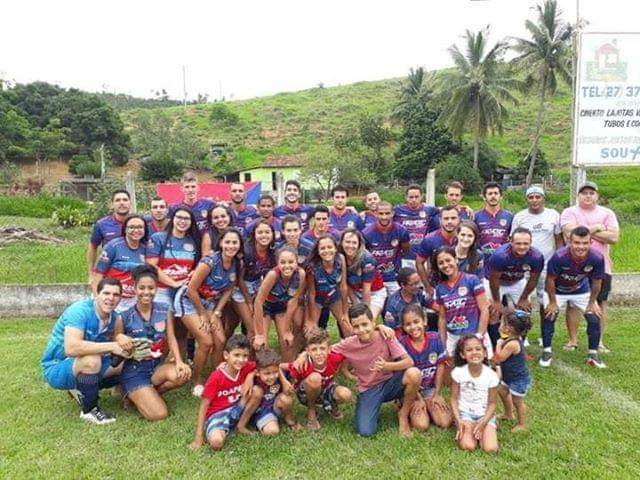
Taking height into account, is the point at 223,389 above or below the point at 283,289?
below

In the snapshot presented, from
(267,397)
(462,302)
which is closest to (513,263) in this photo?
(462,302)

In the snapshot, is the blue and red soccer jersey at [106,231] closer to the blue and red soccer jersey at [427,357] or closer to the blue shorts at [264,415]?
the blue shorts at [264,415]

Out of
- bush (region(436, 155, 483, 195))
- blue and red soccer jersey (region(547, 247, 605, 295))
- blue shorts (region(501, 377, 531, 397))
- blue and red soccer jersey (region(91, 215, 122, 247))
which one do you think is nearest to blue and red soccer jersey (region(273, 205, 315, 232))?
blue and red soccer jersey (region(91, 215, 122, 247))

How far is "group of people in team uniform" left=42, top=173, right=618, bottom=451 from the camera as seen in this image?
409 cm

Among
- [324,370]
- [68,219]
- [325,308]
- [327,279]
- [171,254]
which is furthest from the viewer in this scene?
[68,219]

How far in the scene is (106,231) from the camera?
18.6 feet

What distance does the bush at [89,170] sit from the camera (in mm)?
41188

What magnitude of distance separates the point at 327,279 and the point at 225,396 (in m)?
1.52

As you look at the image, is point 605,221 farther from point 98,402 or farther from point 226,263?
point 98,402

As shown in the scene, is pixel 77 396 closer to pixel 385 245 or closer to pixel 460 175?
pixel 385 245

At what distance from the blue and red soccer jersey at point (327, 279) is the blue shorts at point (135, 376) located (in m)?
1.68

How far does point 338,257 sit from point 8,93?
56.6 m

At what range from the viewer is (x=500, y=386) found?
4113mm

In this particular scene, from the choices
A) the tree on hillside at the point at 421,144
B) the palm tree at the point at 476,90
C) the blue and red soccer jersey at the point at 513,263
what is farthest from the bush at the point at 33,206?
the palm tree at the point at 476,90
